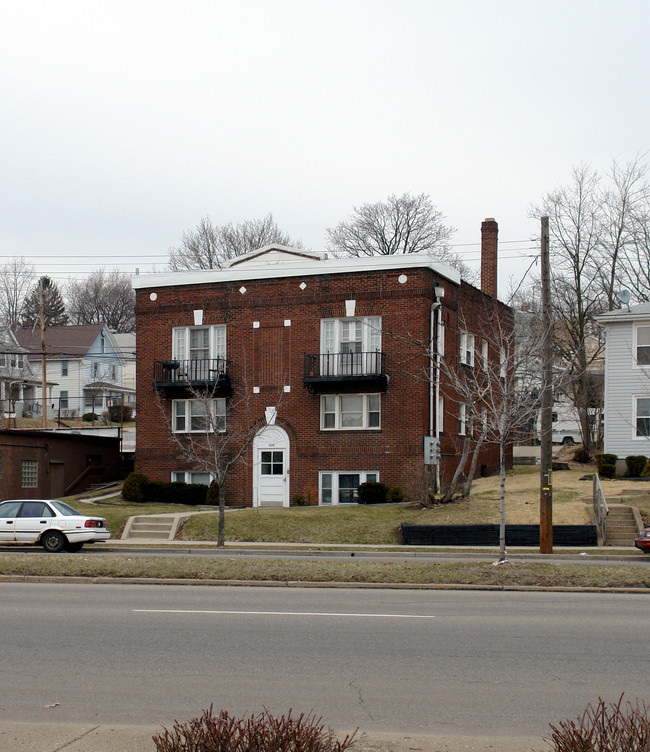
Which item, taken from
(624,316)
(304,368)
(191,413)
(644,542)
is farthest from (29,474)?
(644,542)

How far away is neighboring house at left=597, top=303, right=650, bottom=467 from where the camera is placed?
37.2m

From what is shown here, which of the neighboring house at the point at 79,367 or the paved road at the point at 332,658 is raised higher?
the neighboring house at the point at 79,367

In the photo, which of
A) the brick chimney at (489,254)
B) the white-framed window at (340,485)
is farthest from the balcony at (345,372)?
the brick chimney at (489,254)

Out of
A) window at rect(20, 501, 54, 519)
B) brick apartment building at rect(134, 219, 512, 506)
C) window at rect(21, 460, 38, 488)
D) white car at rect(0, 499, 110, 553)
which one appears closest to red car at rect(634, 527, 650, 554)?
brick apartment building at rect(134, 219, 512, 506)

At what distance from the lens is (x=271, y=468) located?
118ft

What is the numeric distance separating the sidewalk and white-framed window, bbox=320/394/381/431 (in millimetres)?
27541

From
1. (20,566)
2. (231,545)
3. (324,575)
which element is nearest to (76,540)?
(231,545)

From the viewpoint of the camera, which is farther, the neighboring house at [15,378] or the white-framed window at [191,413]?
the neighboring house at [15,378]

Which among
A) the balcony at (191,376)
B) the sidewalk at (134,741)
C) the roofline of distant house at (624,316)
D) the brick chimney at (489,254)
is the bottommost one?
the sidewalk at (134,741)

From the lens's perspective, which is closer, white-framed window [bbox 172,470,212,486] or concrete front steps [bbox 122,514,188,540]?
concrete front steps [bbox 122,514,188,540]

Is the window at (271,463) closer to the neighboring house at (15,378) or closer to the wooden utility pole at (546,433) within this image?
the wooden utility pole at (546,433)

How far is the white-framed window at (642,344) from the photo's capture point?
37594 millimetres

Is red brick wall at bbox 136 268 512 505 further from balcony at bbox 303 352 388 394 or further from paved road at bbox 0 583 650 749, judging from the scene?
paved road at bbox 0 583 650 749

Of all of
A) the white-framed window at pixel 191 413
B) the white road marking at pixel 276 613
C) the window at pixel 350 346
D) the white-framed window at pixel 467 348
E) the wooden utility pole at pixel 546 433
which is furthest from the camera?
the white-framed window at pixel 467 348
